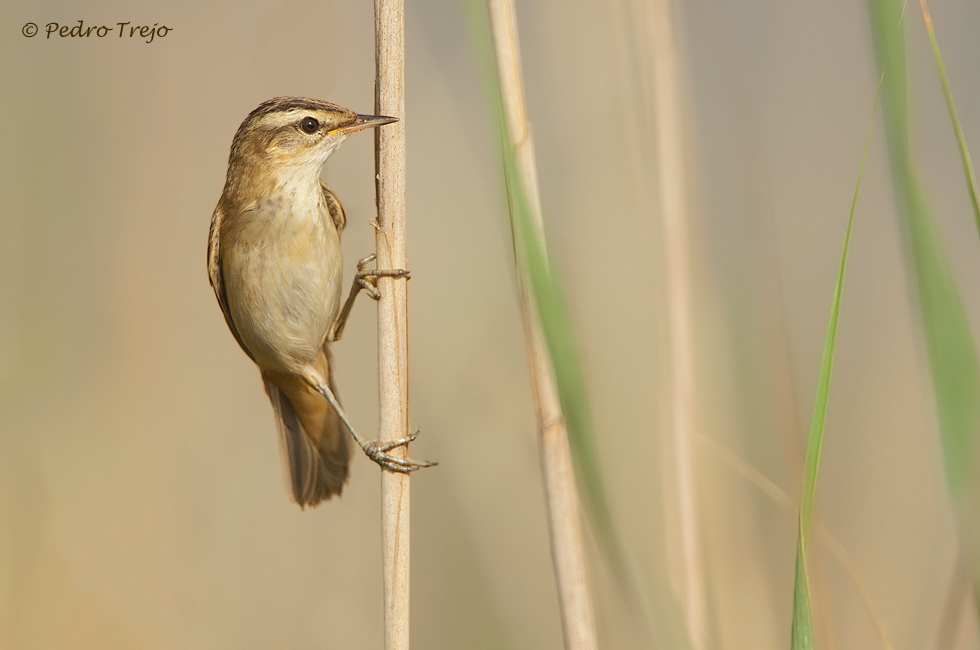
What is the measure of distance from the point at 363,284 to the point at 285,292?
23 cm

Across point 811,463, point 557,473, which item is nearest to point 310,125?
point 557,473

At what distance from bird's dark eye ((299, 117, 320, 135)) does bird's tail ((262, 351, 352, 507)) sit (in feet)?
2.37

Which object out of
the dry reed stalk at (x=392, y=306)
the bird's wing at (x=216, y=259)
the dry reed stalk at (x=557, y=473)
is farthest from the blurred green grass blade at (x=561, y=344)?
the bird's wing at (x=216, y=259)

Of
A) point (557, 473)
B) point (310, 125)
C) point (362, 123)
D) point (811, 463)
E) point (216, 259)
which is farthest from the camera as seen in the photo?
point (216, 259)

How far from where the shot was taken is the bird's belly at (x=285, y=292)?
2.05 meters

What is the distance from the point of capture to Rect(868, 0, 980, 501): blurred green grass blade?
105cm

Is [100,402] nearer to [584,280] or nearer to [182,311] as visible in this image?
[182,311]

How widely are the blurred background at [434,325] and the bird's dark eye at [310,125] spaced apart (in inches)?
21.0

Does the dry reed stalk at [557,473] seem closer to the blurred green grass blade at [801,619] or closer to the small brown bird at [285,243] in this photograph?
the blurred green grass blade at [801,619]

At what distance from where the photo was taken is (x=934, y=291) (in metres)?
1.07

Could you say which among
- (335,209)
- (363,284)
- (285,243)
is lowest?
(363,284)

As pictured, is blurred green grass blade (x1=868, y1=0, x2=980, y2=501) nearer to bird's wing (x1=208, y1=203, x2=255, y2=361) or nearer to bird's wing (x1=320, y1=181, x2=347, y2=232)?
bird's wing (x1=320, y1=181, x2=347, y2=232)

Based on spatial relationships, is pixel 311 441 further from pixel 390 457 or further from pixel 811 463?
pixel 811 463

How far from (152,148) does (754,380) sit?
221cm
